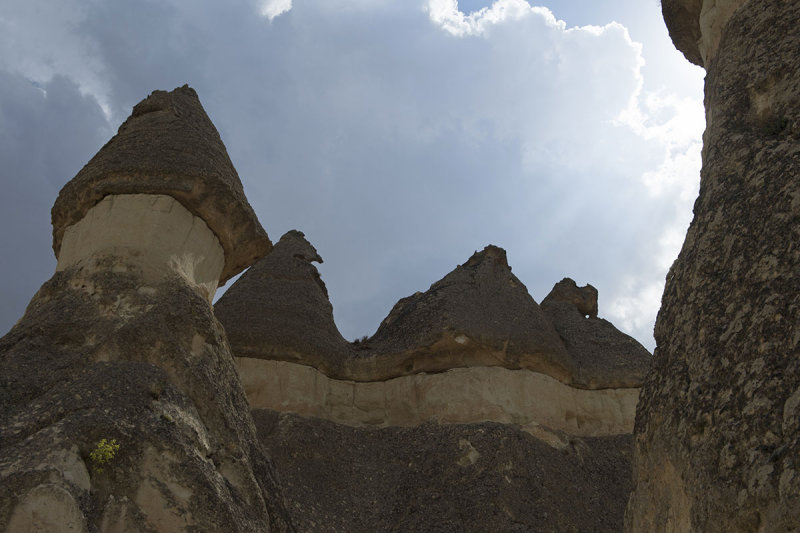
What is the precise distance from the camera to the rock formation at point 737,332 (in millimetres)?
3383

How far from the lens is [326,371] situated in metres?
12.4

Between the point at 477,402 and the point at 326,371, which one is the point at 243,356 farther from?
the point at 477,402

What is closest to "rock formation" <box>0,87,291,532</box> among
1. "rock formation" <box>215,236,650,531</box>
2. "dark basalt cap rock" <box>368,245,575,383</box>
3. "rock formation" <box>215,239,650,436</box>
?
"rock formation" <box>215,236,650,531</box>

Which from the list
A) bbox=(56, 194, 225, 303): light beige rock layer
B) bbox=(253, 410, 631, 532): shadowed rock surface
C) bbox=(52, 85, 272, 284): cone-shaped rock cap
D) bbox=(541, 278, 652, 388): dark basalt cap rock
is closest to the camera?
bbox=(56, 194, 225, 303): light beige rock layer

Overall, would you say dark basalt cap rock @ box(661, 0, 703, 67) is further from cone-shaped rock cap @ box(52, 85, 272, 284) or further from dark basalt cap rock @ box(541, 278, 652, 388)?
cone-shaped rock cap @ box(52, 85, 272, 284)

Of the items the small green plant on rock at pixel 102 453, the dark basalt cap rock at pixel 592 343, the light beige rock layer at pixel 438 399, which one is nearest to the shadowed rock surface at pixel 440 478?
the light beige rock layer at pixel 438 399

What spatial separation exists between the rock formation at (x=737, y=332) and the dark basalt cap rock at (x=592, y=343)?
7.26 meters

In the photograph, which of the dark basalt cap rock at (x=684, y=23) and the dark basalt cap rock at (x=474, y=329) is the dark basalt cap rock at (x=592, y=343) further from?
the dark basalt cap rock at (x=684, y=23)

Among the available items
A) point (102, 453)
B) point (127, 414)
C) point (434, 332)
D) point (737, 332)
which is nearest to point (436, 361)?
point (434, 332)

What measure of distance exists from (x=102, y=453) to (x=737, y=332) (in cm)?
411

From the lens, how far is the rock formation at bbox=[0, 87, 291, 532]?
4.99 metres

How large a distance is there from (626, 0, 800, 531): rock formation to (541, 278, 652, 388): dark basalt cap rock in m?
7.26

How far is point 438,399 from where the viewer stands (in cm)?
1164

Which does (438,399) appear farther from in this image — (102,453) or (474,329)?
(102,453)
